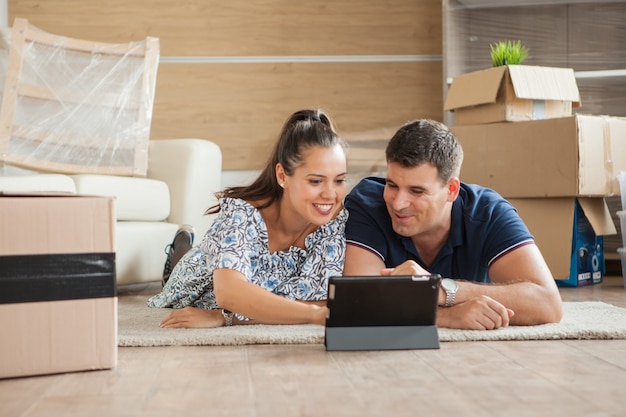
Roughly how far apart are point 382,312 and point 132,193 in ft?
5.01

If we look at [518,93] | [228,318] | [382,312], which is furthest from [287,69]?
[382,312]

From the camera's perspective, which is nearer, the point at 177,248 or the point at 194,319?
the point at 194,319

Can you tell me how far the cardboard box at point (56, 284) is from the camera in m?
1.41

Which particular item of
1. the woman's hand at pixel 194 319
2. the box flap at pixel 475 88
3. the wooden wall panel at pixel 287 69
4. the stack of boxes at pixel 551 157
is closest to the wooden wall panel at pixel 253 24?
the wooden wall panel at pixel 287 69

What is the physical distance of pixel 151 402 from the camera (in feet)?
4.03

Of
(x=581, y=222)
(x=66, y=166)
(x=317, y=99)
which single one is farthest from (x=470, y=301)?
(x=317, y=99)

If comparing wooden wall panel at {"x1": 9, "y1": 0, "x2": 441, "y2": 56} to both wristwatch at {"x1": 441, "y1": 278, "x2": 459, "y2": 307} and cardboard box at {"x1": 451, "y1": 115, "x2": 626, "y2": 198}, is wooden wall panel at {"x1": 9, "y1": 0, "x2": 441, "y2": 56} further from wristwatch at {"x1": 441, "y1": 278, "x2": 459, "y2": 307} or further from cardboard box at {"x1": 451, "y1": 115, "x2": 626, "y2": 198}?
wristwatch at {"x1": 441, "y1": 278, "x2": 459, "y2": 307}

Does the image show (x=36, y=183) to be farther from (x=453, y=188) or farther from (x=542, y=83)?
(x=542, y=83)

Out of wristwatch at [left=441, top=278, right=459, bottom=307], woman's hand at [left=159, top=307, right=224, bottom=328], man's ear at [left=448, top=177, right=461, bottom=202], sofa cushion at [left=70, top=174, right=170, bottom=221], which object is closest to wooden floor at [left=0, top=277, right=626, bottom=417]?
wristwatch at [left=441, top=278, right=459, bottom=307]

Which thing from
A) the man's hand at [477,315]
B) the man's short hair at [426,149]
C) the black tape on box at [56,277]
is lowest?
the man's hand at [477,315]

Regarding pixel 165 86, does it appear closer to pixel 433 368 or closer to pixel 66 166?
pixel 66 166

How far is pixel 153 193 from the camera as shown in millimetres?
2977

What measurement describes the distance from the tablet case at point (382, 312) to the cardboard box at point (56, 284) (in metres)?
0.44

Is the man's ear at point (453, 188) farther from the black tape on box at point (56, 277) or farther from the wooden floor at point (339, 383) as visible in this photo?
the black tape on box at point (56, 277)
